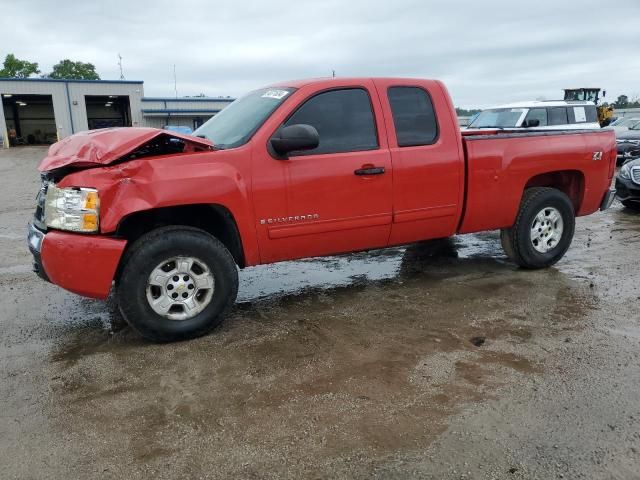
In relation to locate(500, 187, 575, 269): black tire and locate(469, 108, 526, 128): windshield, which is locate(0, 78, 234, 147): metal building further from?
locate(500, 187, 575, 269): black tire

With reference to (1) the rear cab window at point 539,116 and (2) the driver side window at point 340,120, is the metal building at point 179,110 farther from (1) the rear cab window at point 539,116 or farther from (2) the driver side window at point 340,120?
(2) the driver side window at point 340,120

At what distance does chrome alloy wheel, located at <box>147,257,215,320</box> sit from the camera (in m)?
3.81

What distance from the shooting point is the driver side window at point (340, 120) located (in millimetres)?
4289

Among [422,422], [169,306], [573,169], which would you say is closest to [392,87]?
[573,169]

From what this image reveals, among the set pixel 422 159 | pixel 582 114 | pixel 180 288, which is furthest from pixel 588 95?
pixel 180 288

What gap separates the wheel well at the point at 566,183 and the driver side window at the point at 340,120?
2.19 metres

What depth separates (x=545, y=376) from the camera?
3311 mm

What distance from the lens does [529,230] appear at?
5426mm

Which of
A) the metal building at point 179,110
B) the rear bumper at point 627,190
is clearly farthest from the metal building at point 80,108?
the rear bumper at point 627,190

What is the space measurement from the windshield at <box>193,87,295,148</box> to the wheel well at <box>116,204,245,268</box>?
55cm

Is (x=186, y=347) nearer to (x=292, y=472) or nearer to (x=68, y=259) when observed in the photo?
(x=68, y=259)

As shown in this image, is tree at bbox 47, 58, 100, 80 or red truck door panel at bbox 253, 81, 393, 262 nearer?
red truck door panel at bbox 253, 81, 393, 262

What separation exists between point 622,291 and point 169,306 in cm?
410

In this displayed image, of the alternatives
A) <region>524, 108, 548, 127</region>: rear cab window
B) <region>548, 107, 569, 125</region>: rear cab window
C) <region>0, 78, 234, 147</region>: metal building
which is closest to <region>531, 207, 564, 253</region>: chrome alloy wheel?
<region>524, 108, 548, 127</region>: rear cab window
